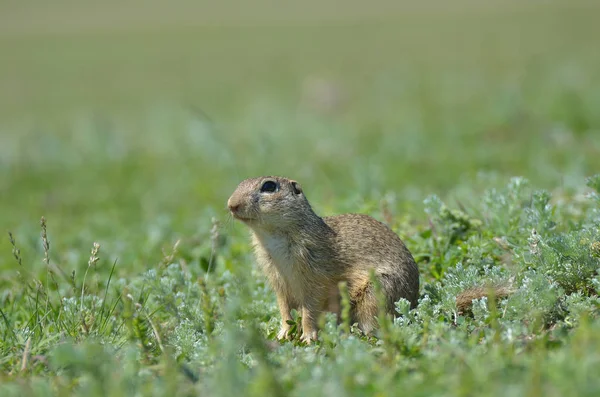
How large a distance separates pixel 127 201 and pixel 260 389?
23.1ft

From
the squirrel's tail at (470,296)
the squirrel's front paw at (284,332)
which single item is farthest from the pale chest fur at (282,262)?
the squirrel's tail at (470,296)

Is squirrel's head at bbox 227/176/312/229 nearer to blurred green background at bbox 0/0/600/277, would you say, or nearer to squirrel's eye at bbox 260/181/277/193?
squirrel's eye at bbox 260/181/277/193

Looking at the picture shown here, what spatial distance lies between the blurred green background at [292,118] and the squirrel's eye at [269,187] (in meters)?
1.76

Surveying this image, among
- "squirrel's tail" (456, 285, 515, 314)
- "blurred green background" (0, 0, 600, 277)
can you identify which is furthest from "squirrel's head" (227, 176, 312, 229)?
"blurred green background" (0, 0, 600, 277)

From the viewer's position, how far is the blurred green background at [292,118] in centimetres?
823

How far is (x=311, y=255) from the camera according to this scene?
455cm

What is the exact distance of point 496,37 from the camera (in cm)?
2084

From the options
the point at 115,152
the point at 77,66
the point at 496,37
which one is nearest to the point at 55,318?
the point at 115,152

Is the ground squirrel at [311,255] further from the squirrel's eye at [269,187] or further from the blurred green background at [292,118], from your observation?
the blurred green background at [292,118]

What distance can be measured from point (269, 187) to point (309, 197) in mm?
3104

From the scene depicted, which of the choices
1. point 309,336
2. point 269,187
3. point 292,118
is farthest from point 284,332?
point 292,118

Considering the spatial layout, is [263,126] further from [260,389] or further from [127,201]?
[260,389]

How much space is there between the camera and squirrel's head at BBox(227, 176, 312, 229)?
453 centimetres

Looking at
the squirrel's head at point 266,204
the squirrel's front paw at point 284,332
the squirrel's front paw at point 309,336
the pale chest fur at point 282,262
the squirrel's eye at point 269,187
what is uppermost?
the squirrel's eye at point 269,187
